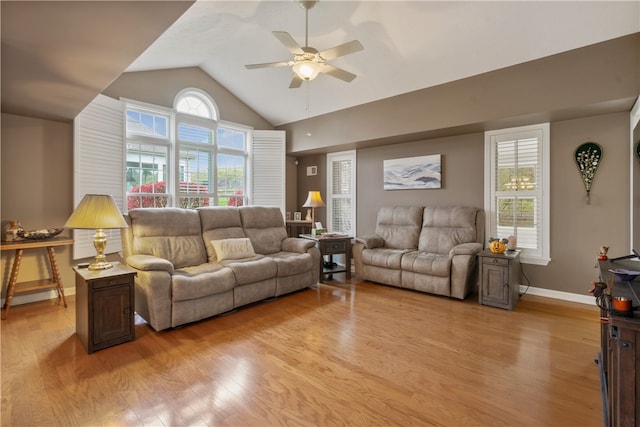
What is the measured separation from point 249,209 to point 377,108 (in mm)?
2465

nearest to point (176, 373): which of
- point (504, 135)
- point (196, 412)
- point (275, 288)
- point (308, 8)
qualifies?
point (196, 412)

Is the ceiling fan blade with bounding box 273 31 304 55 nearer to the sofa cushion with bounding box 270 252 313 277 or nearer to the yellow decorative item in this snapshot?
the sofa cushion with bounding box 270 252 313 277

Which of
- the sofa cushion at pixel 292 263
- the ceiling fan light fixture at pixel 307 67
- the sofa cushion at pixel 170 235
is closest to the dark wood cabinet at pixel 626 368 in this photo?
the ceiling fan light fixture at pixel 307 67

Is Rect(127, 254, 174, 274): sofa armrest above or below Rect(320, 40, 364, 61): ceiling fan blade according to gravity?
below

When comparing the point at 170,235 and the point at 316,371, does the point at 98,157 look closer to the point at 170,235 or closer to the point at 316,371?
the point at 170,235

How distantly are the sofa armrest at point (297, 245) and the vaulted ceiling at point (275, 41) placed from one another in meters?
2.36

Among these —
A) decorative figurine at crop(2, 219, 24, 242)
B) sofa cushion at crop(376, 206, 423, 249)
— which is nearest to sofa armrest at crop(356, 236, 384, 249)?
sofa cushion at crop(376, 206, 423, 249)

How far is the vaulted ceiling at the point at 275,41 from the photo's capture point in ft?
6.12

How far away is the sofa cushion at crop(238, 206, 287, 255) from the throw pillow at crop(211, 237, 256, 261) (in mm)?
320

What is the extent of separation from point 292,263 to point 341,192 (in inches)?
97.8

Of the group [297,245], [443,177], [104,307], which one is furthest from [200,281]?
[443,177]

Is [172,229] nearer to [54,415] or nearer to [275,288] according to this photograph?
[275,288]

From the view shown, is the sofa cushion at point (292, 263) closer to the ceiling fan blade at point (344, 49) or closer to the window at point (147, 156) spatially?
the window at point (147, 156)

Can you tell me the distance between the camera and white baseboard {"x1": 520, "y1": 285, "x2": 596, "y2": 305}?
3.67 meters
